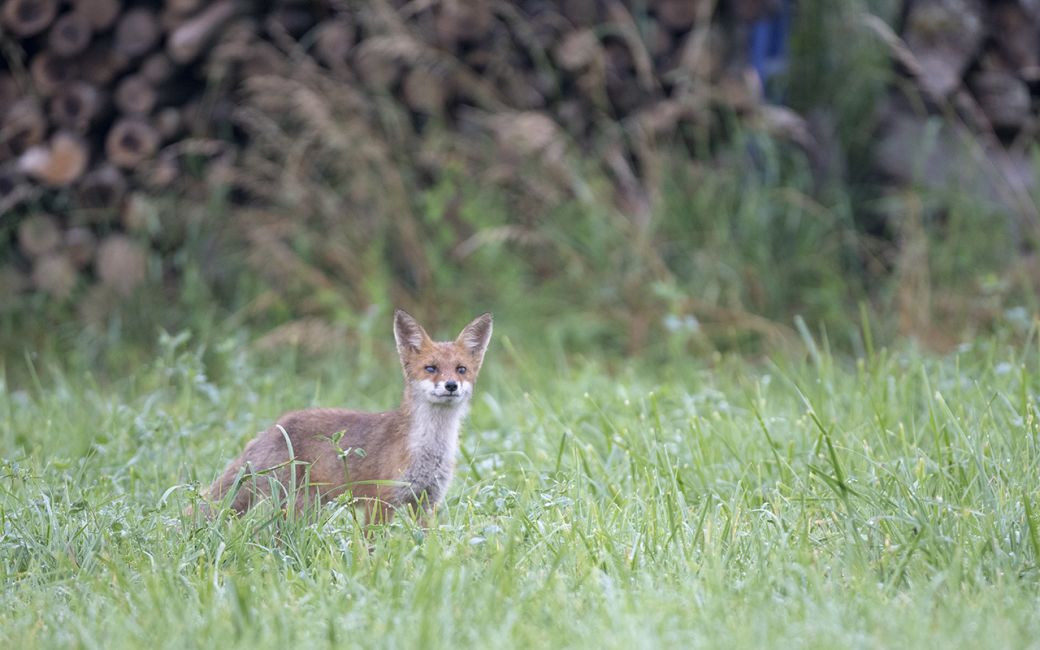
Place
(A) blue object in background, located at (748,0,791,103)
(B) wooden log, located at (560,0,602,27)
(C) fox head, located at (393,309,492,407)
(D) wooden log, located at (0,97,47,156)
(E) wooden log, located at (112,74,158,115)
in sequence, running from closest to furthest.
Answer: (C) fox head, located at (393,309,492,407) < (D) wooden log, located at (0,97,47,156) < (E) wooden log, located at (112,74,158,115) < (B) wooden log, located at (560,0,602,27) < (A) blue object in background, located at (748,0,791,103)

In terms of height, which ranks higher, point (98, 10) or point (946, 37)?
point (98, 10)

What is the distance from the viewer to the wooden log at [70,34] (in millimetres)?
6730

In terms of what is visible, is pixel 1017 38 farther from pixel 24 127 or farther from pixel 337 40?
pixel 24 127

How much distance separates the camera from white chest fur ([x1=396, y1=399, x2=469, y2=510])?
3.87 metres

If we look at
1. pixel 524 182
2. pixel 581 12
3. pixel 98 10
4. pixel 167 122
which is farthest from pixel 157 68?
pixel 581 12

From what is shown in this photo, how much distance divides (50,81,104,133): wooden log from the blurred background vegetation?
0.02 m

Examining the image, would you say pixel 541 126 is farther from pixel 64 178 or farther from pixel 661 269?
pixel 64 178

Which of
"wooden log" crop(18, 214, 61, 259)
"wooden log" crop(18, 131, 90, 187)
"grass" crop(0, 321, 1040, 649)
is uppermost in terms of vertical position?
"wooden log" crop(18, 131, 90, 187)

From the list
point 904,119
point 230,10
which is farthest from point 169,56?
point 904,119

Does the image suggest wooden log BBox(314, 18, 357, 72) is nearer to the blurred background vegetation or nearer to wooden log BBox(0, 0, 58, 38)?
the blurred background vegetation

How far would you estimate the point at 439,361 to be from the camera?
403 cm

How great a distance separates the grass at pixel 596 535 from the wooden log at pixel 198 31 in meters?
2.49

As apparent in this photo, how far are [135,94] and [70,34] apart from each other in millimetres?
446

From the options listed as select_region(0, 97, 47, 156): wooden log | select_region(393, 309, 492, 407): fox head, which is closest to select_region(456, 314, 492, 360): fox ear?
select_region(393, 309, 492, 407): fox head
